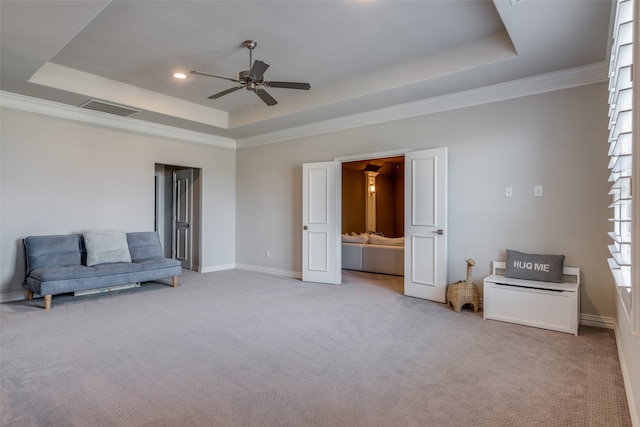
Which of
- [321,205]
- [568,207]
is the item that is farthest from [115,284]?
[568,207]

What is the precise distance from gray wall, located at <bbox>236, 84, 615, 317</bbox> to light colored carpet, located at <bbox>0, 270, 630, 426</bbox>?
71cm

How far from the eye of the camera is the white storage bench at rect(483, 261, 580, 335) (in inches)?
126

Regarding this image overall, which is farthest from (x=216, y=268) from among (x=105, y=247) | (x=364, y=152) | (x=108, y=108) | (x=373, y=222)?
(x=373, y=222)

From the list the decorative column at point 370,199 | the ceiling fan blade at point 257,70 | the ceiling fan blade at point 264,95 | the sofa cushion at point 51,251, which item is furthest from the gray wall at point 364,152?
the decorative column at point 370,199

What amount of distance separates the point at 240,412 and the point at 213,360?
2.55 feet

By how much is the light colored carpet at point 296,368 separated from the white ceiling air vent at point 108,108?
2640mm

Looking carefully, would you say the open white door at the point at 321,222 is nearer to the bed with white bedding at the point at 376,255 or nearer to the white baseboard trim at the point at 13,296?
the bed with white bedding at the point at 376,255

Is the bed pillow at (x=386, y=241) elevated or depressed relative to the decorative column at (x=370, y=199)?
depressed

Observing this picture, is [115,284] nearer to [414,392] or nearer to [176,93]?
[176,93]

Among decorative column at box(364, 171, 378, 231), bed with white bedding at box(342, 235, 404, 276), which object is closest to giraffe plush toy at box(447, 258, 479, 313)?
bed with white bedding at box(342, 235, 404, 276)

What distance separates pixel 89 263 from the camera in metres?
4.60

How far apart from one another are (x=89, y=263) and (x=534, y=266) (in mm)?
5388

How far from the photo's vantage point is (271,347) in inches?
114

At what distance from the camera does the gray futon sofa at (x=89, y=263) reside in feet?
13.3
